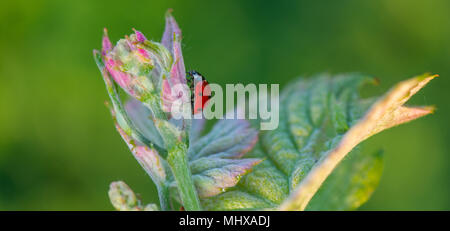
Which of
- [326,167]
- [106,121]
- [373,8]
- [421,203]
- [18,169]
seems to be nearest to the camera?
[326,167]

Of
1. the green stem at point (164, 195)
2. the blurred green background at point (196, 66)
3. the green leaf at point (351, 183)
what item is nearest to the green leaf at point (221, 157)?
the green stem at point (164, 195)

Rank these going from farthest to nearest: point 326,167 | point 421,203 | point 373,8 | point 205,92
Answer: point 373,8
point 421,203
point 205,92
point 326,167

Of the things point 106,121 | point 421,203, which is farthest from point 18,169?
point 421,203

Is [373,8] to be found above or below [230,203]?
above

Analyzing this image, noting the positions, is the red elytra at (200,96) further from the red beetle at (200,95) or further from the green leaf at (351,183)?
the green leaf at (351,183)

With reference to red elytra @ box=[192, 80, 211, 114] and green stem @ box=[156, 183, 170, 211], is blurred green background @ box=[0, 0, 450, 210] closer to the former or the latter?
red elytra @ box=[192, 80, 211, 114]
